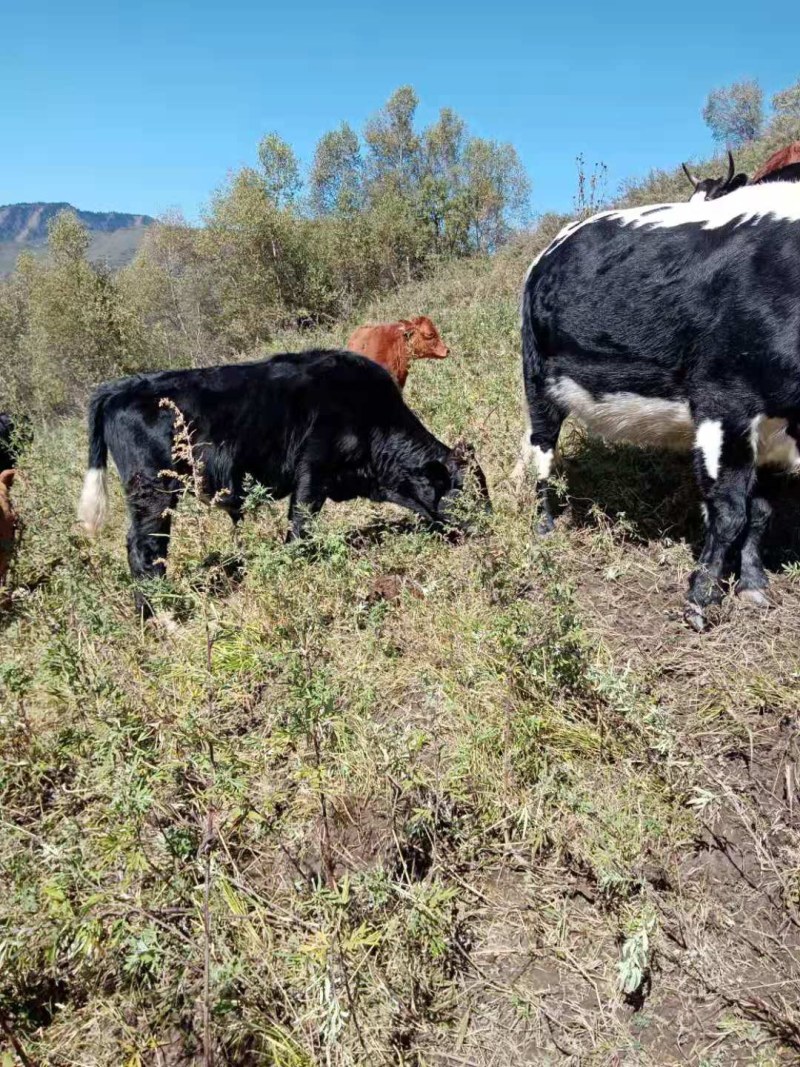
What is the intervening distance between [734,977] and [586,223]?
4.60 metres

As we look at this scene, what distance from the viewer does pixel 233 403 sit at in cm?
545

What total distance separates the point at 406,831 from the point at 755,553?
2737mm

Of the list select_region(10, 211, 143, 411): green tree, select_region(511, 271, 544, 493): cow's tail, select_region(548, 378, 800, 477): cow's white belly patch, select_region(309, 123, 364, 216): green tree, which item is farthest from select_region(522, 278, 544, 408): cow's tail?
select_region(309, 123, 364, 216): green tree

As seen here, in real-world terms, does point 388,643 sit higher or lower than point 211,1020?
higher

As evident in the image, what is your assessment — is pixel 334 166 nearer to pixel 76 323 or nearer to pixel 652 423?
pixel 76 323

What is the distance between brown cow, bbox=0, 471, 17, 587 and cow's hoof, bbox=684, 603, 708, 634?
4.56 meters

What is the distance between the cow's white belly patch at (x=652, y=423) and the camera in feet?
13.3

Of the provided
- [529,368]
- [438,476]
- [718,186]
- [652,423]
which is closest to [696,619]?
[652,423]

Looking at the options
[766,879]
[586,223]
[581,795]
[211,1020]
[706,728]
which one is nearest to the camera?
[211,1020]

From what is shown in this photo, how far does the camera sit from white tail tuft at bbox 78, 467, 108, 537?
4.95 m

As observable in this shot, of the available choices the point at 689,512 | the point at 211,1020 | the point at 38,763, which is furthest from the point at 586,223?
the point at 211,1020

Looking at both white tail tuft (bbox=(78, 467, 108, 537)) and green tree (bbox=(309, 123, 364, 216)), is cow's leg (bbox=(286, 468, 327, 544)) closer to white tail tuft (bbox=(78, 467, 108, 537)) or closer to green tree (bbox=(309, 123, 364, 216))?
white tail tuft (bbox=(78, 467, 108, 537))

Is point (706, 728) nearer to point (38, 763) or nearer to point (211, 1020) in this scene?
point (211, 1020)

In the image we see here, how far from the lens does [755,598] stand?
4.16m
